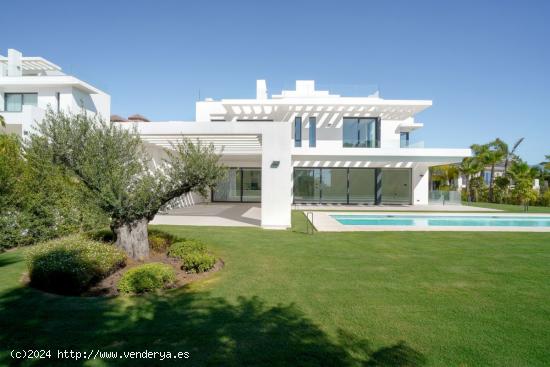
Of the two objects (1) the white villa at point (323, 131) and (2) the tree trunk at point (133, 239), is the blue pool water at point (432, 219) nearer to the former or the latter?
(1) the white villa at point (323, 131)

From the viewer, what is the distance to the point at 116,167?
7188mm

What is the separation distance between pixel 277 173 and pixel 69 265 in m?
8.29

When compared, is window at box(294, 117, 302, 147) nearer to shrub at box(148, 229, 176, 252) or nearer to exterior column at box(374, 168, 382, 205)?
exterior column at box(374, 168, 382, 205)

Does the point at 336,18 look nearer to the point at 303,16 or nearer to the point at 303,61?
the point at 303,16

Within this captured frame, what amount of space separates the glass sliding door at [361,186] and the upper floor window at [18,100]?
24.7m

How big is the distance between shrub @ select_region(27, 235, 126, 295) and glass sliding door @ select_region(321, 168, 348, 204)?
774 inches

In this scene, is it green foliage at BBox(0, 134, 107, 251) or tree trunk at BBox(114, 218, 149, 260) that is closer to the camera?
tree trunk at BBox(114, 218, 149, 260)

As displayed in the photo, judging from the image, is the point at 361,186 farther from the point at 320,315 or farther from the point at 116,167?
the point at 320,315

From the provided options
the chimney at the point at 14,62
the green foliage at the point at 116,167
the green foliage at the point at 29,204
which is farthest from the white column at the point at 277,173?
the chimney at the point at 14,62

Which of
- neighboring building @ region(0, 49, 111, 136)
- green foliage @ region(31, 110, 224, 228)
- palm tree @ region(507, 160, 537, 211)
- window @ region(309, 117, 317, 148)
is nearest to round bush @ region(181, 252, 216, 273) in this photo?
green foliage @ region(31, 110, 224, 228)

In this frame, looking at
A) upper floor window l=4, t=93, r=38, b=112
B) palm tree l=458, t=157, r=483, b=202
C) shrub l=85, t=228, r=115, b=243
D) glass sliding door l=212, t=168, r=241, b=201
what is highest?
upper floor window l=4, t=93, r=38, b=112

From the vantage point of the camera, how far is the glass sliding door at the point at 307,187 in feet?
82.2

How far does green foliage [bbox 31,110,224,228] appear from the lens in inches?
277

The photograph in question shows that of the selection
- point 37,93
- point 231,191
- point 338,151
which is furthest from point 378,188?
point 37,93
